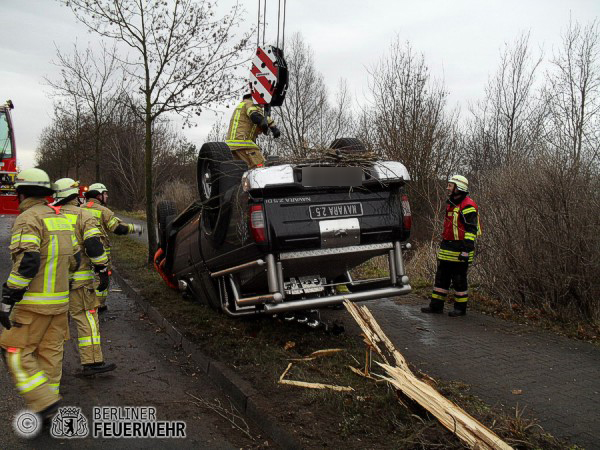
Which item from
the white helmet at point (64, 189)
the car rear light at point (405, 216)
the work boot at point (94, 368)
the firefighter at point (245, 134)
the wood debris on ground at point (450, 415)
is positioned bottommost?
the work boot at point (94, 368)

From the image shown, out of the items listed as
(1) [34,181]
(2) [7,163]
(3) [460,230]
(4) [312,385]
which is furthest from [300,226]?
(2) [7,163]

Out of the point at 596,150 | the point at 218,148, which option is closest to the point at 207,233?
the point at 218,148

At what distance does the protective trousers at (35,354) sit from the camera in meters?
3.73

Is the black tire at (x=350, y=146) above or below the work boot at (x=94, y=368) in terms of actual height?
above

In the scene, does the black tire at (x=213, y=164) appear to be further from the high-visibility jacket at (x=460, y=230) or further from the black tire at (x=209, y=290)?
the high-visibility jacket at (x=460, y=230)

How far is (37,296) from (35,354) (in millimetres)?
477

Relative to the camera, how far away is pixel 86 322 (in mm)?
4840

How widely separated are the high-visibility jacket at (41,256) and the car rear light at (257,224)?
1450 millimetres

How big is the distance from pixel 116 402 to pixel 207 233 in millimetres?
1906

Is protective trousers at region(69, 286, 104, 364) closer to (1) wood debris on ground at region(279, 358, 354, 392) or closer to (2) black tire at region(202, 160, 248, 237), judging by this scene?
(2) black tire at region(202, 160, 248, 237)

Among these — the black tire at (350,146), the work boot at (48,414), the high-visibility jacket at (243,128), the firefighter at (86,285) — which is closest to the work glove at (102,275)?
the firefighter at (86,285)

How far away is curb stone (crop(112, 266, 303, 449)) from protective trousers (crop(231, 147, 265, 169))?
214 cm

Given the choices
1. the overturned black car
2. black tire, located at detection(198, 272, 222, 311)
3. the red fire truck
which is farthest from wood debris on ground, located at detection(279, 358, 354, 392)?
the red fire truck

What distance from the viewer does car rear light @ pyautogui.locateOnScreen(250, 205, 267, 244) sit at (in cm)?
441
